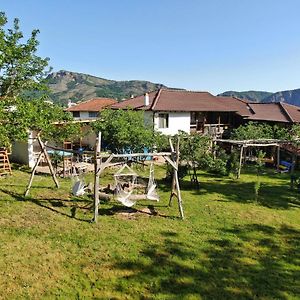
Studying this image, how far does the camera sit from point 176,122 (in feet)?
98.4

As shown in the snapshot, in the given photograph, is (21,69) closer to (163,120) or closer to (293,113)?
(163,120)

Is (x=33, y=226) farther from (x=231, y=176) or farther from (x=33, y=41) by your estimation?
(x=231, y=176)

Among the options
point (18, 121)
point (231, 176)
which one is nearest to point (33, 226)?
point (18, 121)

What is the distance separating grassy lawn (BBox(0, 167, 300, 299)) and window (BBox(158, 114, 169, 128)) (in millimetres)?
14386

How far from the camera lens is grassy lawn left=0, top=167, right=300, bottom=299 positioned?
762cm

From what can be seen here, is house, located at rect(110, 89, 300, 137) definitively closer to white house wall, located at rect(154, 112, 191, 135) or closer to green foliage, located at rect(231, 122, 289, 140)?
white house wall, located at rect(154, 112, 191, 135)

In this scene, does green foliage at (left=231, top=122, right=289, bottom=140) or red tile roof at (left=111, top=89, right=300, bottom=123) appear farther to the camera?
red tile roof at (left=111, top=89, right=300, bottom=123)

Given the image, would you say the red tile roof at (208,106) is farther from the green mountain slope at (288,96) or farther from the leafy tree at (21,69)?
the green mountain slope at (288,96)

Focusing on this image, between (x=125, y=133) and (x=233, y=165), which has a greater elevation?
(x=125, y=133)

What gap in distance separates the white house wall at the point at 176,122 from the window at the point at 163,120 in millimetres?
310

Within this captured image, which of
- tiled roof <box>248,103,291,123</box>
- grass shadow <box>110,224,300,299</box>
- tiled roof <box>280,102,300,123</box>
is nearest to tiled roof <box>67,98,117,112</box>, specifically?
tiled roof <box>248,103,291,123</box>

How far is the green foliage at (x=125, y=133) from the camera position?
18344mm

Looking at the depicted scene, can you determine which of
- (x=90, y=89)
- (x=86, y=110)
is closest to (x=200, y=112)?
(x=86, y=110)

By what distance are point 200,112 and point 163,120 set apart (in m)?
5.70
